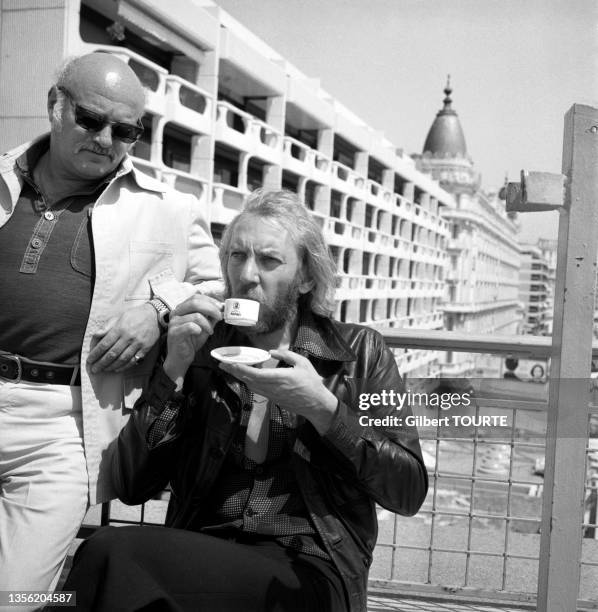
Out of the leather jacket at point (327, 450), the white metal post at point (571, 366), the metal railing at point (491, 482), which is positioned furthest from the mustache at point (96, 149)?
the white metal post at point (571, 366)

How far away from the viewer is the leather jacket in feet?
6.55

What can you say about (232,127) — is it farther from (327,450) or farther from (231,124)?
(327,450)

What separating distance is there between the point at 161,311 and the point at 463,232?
6331 centimetres

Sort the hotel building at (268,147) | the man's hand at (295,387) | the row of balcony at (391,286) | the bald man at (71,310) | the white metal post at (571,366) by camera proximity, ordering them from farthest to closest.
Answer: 1. the row of balcony at (391,286)
2. the hotel building at (268,147)
3. the bald man at (71,310)
4. the man's hand at (295,387)
5. the white metal post at (571,366)

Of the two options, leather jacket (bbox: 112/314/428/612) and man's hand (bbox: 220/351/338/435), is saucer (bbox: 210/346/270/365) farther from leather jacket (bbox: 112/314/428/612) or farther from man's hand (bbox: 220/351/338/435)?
leather jacket (bbox: 112/314/428/612)

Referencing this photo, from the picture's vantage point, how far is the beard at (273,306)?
86.3 inches

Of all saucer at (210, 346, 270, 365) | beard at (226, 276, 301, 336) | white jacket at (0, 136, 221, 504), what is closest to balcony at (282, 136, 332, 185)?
white jacket at (0, 136, 221, 504)

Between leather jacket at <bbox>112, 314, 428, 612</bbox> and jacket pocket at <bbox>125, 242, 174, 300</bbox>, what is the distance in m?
0.29

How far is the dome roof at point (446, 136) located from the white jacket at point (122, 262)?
2684 inches

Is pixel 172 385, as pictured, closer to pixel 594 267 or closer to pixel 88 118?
pixel 88 118

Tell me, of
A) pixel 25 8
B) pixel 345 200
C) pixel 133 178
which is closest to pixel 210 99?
pixel 25 8

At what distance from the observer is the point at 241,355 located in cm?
190

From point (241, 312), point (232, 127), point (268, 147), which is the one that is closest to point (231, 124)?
point (232, 127)

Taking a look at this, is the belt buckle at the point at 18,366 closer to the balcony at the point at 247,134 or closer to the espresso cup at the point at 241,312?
the espresso cup at the point at 241,312
